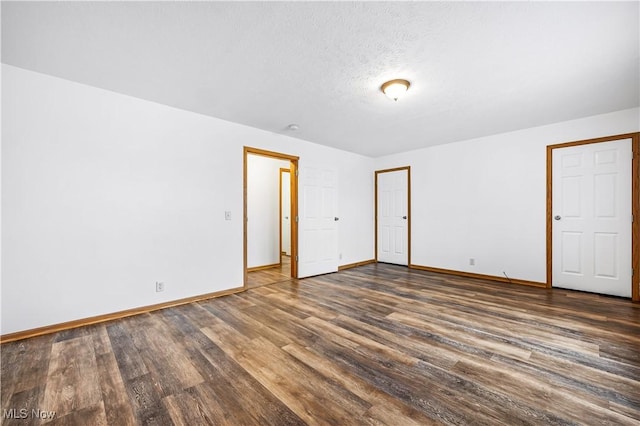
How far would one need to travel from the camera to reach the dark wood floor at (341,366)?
149 cm

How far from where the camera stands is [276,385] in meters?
1.73

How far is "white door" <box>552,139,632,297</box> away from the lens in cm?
349

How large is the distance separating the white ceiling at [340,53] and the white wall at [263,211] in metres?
2.17

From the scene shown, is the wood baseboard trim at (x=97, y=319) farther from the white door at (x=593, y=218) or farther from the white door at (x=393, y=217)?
the white door at (x=593, y=218)

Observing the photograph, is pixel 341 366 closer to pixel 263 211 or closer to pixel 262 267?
pixel 262 267

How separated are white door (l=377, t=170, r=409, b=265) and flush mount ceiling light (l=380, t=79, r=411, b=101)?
3105 mm

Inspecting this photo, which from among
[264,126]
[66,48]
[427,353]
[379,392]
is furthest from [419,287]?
[66,48]

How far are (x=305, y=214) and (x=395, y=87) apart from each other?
272 centimetres

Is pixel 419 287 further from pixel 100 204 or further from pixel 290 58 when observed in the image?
pixel 100 204

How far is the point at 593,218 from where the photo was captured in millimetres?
3688
